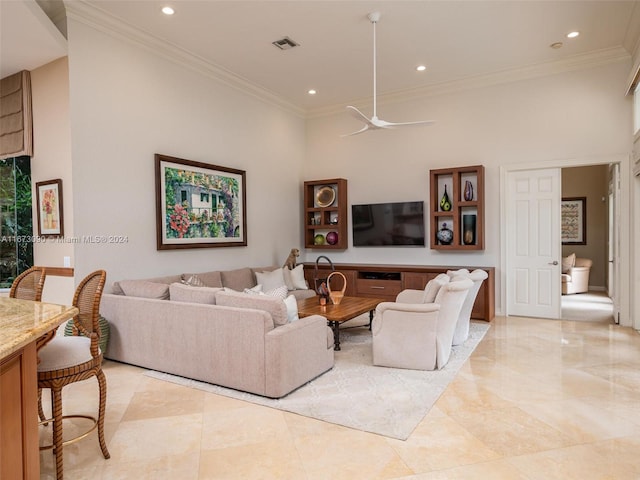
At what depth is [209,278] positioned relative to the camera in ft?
17.6

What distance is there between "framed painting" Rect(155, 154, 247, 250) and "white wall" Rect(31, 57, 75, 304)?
98 cm

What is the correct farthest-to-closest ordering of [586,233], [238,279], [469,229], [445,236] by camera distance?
[586,233] < [445,236] < [469,229] < [238,279]

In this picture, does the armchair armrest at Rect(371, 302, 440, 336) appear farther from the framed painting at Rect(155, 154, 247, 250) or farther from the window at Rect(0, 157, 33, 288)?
the window at Rect(0, 157, 33, 288)

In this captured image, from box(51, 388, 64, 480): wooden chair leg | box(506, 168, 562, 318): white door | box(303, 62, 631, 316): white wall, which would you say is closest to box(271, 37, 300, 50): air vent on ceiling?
box(303, 62, 631, 316): white wall

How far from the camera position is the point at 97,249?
4.29 m

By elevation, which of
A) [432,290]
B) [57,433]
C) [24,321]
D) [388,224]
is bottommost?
[57,433]

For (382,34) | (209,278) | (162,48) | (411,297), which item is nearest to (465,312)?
(411,297)

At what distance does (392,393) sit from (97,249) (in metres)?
3.25

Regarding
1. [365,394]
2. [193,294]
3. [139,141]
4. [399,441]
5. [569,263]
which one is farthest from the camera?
[569,263]

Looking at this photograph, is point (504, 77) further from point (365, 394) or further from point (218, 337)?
point (218, 337)

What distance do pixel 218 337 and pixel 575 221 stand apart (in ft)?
28.5

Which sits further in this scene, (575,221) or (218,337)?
(575,221)

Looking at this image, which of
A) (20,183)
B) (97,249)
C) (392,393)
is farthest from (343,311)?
(20,183)

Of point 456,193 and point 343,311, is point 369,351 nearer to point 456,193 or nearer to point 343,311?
point 343,311
